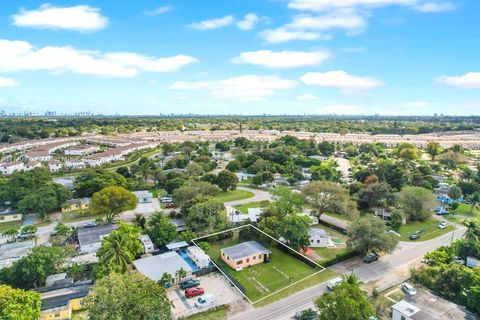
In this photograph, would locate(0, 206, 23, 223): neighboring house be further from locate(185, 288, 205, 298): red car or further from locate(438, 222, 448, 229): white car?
locate(438, 222, 448, 229): white car

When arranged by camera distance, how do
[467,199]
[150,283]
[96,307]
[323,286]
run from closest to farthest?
1. [96,307]
2. [150,283]
3. [323,286]
4. [467,199]

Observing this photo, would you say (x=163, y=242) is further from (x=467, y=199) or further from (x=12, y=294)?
Result: (x=467, y=199)

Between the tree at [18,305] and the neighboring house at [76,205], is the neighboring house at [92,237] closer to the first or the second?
the neighboring house at [76,205]

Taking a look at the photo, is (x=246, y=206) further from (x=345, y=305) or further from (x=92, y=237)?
(x=345, y=305)

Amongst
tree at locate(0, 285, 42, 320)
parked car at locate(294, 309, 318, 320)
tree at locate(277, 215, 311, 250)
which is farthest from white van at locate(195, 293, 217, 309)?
tree at locate(0, 285, 42, 320)

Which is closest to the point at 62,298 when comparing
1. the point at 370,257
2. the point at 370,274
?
the point at 370,274

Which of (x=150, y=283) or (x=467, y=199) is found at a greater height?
(x=150, y=283)

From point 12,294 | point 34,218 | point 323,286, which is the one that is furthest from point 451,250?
point 34,218
